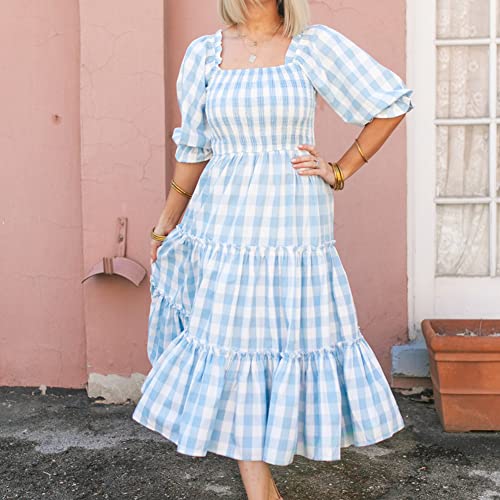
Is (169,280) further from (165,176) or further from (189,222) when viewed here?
(165,176)

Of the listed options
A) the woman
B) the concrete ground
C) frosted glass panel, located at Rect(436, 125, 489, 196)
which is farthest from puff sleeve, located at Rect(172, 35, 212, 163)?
frosted glass panel, located at Rect(436, 125, 489, 196)

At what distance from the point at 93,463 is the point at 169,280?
104 centimetres

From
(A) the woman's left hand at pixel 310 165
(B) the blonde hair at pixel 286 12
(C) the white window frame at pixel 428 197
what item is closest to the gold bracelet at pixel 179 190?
(A) the woman's left hand at pixel 310 165

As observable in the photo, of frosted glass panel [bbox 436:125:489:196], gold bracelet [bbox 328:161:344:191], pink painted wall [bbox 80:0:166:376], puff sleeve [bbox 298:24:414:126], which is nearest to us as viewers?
puff sleeve [bbox 298:24:414:126]

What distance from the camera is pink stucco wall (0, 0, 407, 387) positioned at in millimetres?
3951

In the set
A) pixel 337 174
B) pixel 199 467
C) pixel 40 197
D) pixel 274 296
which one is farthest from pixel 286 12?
pixel 40 197

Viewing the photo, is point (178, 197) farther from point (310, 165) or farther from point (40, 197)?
point (40, 197)

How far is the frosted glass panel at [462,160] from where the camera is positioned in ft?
13.3

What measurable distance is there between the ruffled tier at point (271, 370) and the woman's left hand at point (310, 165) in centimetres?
24

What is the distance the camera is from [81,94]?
4.01m

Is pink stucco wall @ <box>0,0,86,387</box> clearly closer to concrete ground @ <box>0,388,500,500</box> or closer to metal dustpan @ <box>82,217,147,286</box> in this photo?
metal dustpan @ <box>82,217,147,286</box>

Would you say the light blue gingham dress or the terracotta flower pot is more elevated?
the light blue gingham dress

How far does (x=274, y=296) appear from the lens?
2576 mm

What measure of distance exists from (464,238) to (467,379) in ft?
2.66
